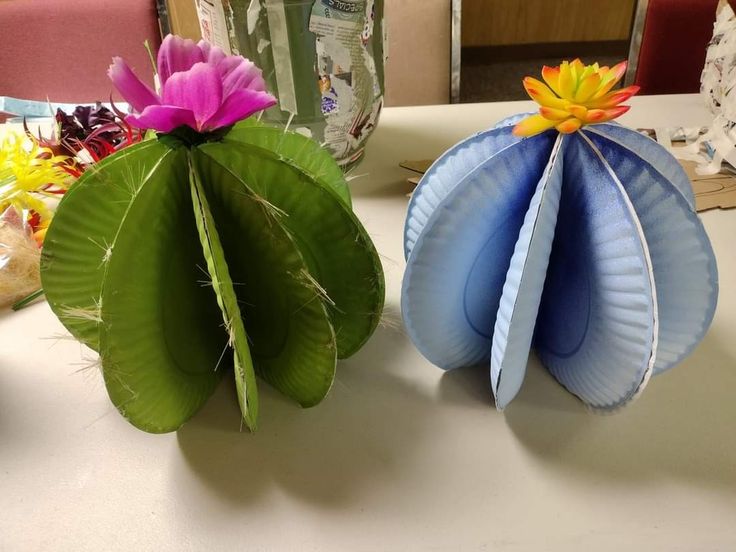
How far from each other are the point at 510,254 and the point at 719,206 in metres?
0.32

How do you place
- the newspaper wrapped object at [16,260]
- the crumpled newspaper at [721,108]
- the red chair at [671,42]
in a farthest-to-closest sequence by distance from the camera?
1. the red chair at [671,42]
2. the crumpled newspaper at [721,108]
3. the newspaper wrapped object at [16,260]

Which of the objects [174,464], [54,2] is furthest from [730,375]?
[54,2]

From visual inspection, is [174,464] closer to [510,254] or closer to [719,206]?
[510,254]

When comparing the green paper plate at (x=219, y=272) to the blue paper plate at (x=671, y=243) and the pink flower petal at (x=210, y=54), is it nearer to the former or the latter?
the pink flower petal at (x=210, y=54)

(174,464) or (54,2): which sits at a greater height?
(54,2)

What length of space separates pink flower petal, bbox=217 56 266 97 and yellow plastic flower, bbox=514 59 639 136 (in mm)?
146

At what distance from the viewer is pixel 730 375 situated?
402mm

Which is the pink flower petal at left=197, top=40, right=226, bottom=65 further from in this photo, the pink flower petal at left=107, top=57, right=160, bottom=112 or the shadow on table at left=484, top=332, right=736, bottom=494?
the shadow on table at left=484, top=332, right=736, bottom=494

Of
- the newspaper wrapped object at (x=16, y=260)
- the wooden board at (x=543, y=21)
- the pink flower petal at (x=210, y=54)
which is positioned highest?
the pink flower petal at (x=210, y=54)

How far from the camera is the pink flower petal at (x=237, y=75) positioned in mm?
326

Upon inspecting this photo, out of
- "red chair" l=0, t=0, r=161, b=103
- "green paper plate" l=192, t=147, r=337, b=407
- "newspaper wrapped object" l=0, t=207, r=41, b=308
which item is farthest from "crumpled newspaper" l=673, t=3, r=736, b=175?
"red chair" l=0, t=0, r=161, b=103

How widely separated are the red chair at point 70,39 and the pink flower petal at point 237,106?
83 centimetres

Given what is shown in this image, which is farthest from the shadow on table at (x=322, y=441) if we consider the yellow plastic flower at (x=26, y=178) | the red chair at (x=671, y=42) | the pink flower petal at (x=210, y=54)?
the red chair at (x=671, y=42)

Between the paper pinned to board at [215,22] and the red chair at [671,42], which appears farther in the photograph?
the red chair at [671,42]
